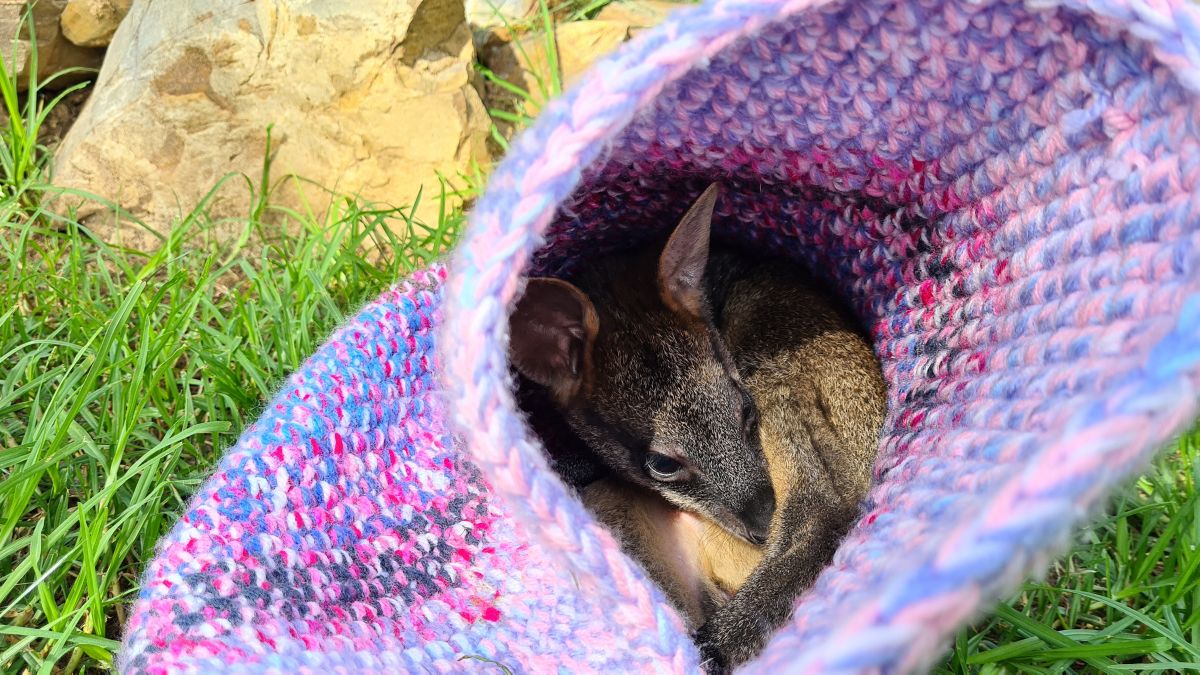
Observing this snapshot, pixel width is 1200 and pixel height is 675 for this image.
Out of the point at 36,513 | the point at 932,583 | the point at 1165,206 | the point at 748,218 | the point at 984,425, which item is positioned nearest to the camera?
the point at 932,583

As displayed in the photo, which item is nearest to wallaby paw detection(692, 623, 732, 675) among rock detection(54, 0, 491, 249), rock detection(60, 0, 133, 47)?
rock detection(54, 0, 491, 249)

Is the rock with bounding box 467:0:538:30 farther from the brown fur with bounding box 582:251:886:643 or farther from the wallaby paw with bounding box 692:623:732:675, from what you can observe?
the wallaby paw with bounding box 692:623:732:675

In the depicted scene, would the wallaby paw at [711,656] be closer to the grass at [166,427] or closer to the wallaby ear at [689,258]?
the grass at [166,427]

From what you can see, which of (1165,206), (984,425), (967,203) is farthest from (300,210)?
(1165,206)

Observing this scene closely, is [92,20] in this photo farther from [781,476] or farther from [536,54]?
[781,476]

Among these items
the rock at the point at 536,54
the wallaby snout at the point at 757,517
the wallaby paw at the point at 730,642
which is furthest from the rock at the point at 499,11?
the wallaby paw at the point at 730,642

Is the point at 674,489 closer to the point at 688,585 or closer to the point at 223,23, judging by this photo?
the point at 688,585
